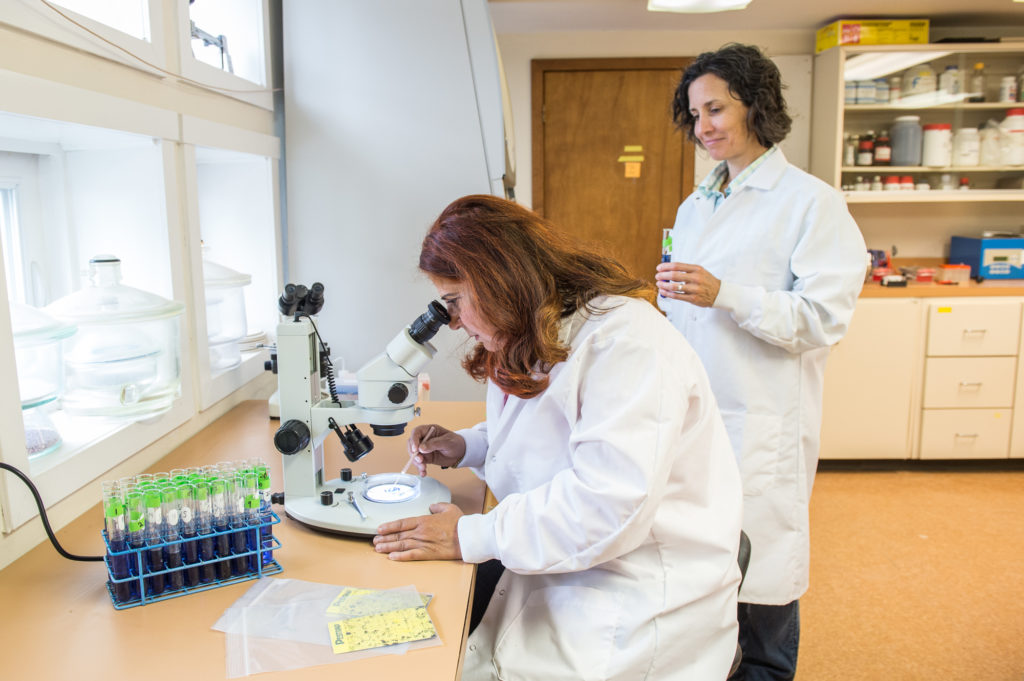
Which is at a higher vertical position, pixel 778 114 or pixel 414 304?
pixel 778 114

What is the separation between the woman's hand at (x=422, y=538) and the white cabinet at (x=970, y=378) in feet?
10.1

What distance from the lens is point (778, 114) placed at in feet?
6.17

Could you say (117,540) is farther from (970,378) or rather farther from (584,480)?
(970,378)

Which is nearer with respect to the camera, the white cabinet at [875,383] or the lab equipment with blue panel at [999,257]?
the white cabinet at [875,383]

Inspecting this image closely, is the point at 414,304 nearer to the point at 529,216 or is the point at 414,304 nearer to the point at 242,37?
the point at 242,37

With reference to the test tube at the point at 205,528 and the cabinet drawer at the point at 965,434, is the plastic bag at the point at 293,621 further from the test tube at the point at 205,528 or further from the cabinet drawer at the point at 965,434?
the cabinet drawer at the point at 965,434

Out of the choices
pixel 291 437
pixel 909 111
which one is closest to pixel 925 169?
pixel 909 111

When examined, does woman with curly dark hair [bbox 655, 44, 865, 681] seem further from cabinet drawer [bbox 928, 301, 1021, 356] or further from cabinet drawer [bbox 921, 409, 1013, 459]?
cabinet drawer [bbox 921, 409, 1013, 459]

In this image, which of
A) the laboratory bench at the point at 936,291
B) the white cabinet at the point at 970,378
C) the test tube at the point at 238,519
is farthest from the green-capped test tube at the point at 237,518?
the white cabinet at the point at 970,378

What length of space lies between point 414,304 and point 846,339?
2.19 meters

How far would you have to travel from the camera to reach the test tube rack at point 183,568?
3.22ft

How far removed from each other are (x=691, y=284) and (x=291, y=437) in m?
0.96

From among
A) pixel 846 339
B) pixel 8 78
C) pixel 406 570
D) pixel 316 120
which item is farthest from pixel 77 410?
pixel 846 339

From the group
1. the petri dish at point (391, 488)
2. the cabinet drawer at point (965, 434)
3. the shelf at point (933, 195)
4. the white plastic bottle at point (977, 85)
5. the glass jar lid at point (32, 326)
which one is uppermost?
the white plastic bottle at point (977, 85)
